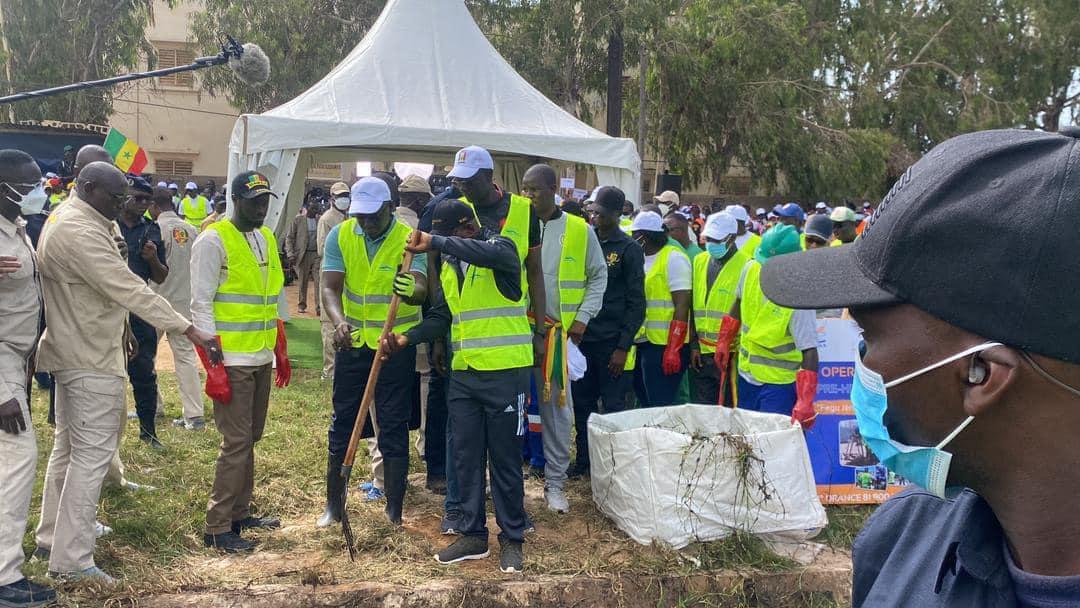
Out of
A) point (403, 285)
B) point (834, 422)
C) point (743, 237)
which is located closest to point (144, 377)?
point (403, 285)

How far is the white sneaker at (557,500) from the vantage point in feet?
18.6

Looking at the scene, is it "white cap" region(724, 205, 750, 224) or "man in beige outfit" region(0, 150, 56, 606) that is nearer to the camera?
"man in beige outfit" region(0, 150, 56, 606)

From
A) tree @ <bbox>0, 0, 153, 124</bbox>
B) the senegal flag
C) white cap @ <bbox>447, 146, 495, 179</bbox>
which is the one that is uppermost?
tree @ <bbox>0, 0, 153, 124</bbox>

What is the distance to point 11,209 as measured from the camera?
415 cm

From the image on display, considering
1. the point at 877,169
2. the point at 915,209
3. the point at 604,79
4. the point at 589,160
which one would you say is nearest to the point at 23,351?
the point at 915,209

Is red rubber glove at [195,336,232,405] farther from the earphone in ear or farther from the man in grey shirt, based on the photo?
the earphone in ear

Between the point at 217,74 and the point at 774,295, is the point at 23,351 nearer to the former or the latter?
the point at 774,295

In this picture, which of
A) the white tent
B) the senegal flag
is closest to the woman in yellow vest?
the white tent

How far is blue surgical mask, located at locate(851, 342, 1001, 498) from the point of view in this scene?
1.32 meters

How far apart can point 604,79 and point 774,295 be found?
2312cm

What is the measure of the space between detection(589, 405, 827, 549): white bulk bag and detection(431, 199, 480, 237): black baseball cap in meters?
1.52

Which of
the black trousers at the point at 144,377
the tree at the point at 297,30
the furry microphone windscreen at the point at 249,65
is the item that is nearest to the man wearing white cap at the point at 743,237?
the furry microphone windscreen at the point at 249,65

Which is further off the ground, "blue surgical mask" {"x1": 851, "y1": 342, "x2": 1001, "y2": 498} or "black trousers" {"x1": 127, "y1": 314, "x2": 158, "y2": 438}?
"blue surgical mask" {"x1": 851, "y1": 342, "x2": 1001, "y2": 498}

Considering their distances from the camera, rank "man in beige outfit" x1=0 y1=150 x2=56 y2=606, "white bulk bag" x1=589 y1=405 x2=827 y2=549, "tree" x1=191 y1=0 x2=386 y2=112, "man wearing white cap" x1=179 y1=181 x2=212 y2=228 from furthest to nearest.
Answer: "tree" x1=191 y1=0 x2=386 y2=112, "man wearing white cap" x1=179 y1=181 x2=212 y2=228, "white bulk bag" x1=589 y1=405 x2=827 y2=549, "man in beige outfit" x1=0 y1=150 x2=56 y2=606
